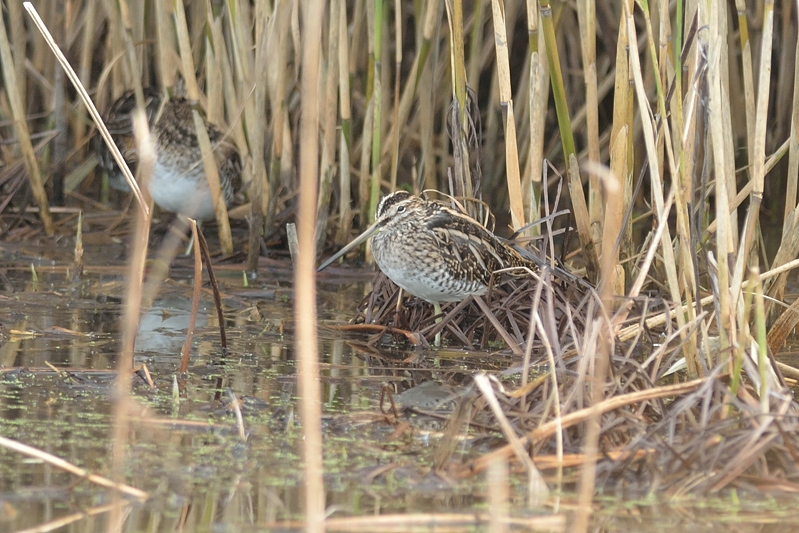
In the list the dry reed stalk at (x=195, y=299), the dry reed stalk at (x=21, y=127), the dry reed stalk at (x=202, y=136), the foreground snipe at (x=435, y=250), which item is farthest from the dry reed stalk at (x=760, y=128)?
the dry reed stalk at (x=21, y=127)

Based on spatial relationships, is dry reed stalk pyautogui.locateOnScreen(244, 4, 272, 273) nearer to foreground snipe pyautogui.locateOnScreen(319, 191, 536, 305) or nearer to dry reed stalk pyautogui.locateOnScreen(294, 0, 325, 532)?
foreground snipe pyautogui.locateOnScreen(319, 191, 536, 305)

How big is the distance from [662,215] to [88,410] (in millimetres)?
1615

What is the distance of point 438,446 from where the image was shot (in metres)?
2.68

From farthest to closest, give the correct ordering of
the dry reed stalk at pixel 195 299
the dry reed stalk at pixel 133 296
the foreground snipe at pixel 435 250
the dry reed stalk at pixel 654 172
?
the foreground snipe at pixel 435 250 < the dry reed stalk at pixel 195 299 < the dry reed stalk at pixel 654 172 < the dry reed stalk at pixel 133 296

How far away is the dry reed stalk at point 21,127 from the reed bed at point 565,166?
11 millimetres

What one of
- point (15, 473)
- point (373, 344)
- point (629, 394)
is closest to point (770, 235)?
point (373, 344)

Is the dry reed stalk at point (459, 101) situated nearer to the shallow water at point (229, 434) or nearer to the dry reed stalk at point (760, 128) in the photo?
the shallow water at point (229, 434)

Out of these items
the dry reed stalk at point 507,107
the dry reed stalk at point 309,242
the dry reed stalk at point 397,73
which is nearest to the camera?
the dry reed stalk at point 309,242

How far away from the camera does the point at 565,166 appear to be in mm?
4984

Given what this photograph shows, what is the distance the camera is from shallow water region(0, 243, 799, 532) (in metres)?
2.34

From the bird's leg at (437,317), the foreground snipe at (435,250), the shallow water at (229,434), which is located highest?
the foreground snipe at (435,250)

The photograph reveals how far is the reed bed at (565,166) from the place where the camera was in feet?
8.95

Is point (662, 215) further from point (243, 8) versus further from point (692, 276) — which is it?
point (243, 8)

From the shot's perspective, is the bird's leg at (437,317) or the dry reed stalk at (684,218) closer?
the dry reed stalk at (684,218)
